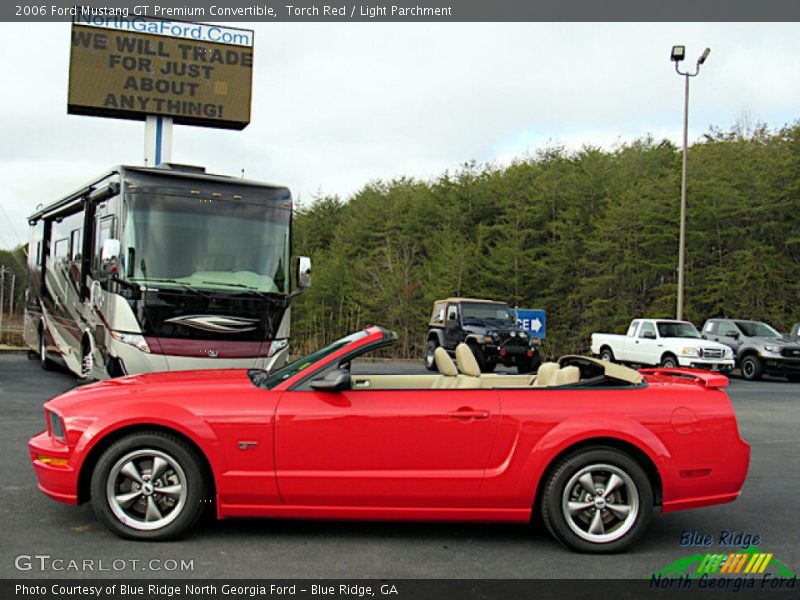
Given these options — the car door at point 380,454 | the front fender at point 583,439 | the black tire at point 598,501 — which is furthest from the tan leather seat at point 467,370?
the black tire at point 598,501

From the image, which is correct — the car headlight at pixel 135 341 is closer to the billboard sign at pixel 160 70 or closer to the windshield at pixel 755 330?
the billboard sign at pixel 160 70

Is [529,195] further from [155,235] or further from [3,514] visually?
[3,514]

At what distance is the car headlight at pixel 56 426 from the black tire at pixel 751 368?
19580mm

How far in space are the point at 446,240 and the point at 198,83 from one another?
17.9m

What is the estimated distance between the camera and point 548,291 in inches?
1388

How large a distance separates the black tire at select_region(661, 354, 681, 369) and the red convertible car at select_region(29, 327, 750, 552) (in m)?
17.0

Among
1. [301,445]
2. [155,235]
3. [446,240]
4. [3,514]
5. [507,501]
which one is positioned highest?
[446,240]

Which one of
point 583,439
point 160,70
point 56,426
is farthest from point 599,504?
point 160,70

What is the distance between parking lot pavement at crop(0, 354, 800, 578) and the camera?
171 inches

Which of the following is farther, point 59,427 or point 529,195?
point 529,195

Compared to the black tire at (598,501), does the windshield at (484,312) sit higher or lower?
higher

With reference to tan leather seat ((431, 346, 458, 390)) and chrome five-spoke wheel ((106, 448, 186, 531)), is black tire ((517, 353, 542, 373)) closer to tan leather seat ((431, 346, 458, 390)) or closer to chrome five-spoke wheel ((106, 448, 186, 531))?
tan leather seat ((431, 346, 458, 390))

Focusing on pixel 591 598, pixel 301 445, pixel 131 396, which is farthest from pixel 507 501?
pixel 131 396

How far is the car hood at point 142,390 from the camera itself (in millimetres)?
4852
